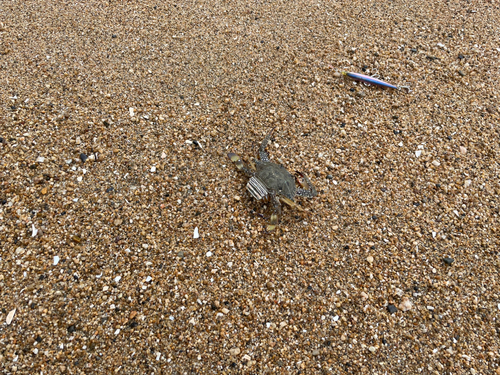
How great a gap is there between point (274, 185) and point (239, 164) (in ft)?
1.37

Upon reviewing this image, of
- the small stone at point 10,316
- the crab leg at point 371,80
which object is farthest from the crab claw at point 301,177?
the small stone at point 10,316

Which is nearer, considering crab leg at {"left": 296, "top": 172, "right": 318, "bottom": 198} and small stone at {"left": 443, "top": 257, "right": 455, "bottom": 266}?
small stone at {"left": 443, "top": 257, "right": 455, "bottom": 266}

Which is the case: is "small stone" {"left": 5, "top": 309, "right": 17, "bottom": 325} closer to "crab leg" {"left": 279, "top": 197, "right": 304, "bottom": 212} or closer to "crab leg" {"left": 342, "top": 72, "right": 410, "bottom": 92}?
"crab leg" {"left": 279, "top": 197, "right": 304, "bottom": 212}

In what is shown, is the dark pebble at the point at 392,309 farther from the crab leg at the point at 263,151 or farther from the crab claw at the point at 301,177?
the crab leg at the point at 263,151

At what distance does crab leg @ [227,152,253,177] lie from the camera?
2884mm

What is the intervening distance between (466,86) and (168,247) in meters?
3.58

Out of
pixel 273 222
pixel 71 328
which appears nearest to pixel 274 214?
pixel 273 222

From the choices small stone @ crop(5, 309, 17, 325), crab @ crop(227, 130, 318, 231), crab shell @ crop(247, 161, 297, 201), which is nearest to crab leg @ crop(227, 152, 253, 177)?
crab @ crop(227, 130, 318, 231)

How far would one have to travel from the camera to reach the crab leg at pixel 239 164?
2.88 metres

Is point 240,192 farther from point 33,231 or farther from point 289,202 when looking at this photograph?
point 33,231

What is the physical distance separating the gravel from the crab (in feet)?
0.31

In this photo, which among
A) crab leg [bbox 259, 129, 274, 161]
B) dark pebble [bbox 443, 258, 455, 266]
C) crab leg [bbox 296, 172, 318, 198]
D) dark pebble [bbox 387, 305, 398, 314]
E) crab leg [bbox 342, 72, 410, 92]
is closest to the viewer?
dark pebble [bbox 387, 305, 398, 314]

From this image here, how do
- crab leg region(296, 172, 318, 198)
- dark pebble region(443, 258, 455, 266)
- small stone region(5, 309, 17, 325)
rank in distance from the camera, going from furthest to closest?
1. crab leg region(296, 172, 318, 198)
2. dark pebble region(443, 258, 455, 266)
3. small stone region(5, 309, 17, 325)

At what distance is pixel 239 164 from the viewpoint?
2898 millimetres
